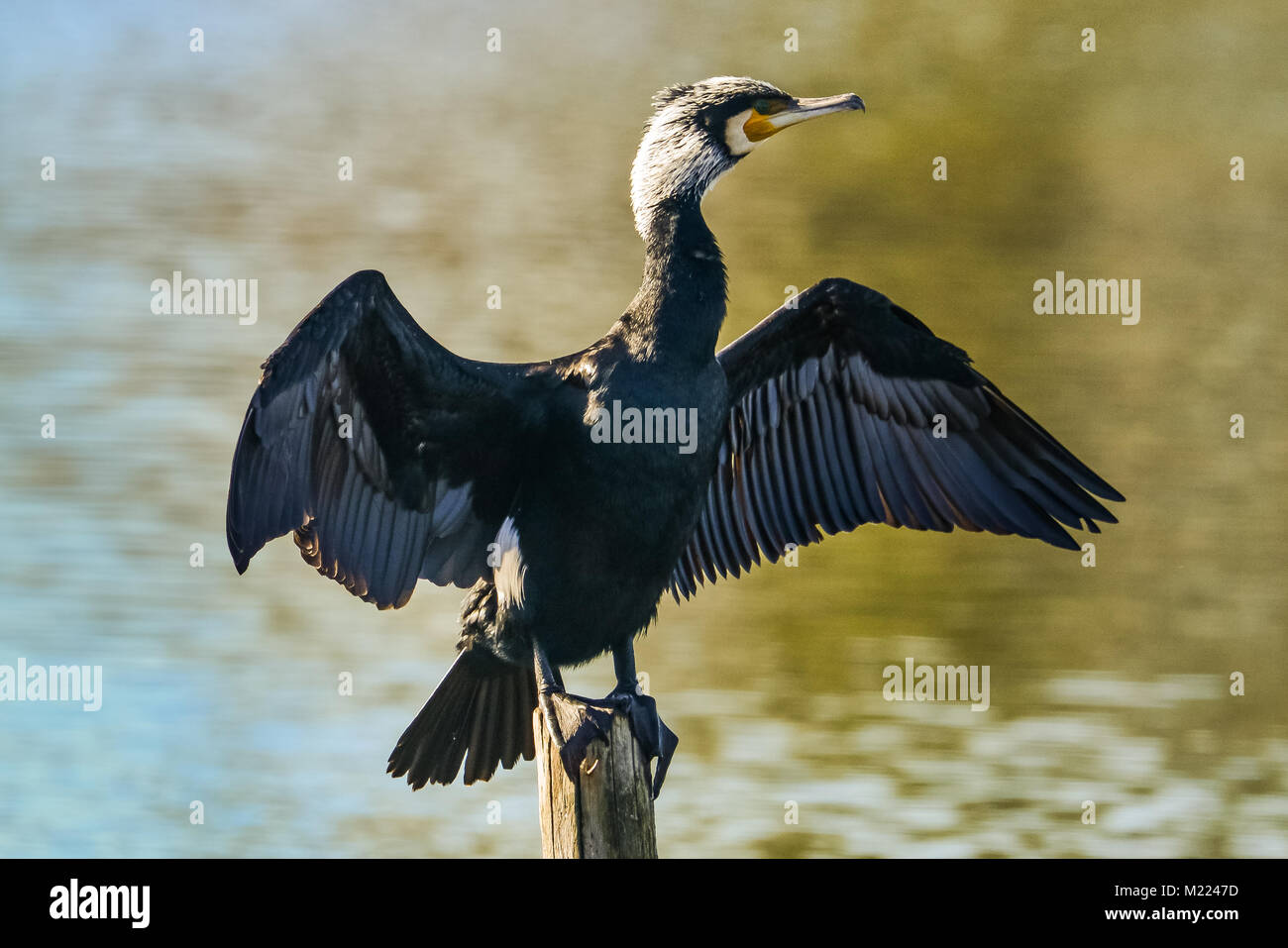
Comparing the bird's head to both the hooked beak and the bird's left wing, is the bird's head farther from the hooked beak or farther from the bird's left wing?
the bird's left wing

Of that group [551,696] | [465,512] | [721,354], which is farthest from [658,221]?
[551,696]

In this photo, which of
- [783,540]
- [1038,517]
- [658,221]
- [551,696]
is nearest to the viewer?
[551,696]

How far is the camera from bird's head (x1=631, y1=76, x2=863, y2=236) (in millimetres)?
4113

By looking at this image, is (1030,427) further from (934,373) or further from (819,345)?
(819,345)

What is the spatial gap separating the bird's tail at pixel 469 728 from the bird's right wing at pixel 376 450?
0.30 m

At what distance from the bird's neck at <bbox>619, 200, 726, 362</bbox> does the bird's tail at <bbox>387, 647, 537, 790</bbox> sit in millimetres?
1146

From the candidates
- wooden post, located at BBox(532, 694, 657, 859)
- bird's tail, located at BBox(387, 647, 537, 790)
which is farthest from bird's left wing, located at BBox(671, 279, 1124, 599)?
wooden post, located at BBox(532, 694, 657, 859)

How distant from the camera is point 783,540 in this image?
483cm

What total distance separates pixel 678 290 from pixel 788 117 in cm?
75

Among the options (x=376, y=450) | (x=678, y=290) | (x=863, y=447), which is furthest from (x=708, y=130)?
(x=376, y=450)

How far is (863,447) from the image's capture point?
4754 millimetres

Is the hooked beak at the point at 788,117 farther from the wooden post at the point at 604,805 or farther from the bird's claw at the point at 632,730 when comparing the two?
the wooden post at the point at 604,805

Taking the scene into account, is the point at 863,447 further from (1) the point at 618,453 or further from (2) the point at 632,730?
(2) the point at 632,730

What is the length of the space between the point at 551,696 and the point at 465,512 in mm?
765
